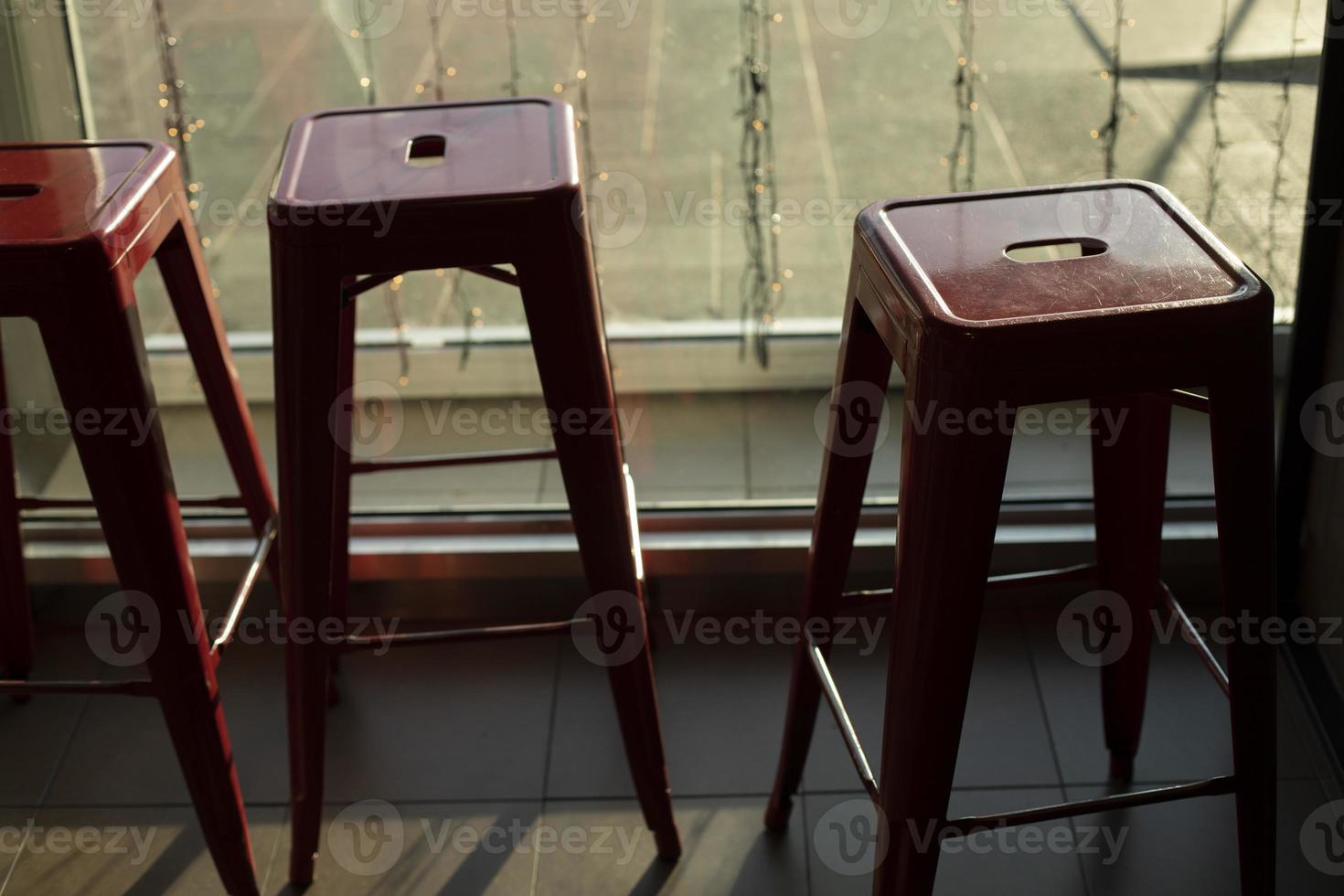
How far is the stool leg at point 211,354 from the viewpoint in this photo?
157 cm

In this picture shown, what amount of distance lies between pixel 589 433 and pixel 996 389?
489mm

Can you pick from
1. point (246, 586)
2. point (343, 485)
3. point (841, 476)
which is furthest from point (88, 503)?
point (841, 476)

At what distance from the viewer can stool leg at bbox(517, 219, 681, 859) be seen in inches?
52.4

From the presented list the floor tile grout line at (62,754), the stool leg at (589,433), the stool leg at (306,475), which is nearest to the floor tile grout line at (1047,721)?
the stool leg at (589,433)

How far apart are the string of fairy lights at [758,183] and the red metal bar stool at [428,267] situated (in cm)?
45

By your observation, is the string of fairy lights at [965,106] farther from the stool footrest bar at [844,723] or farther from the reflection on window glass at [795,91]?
the stool footrest bar at [844,723]

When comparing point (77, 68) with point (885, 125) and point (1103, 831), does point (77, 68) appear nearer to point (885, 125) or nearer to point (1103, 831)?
point (885, 125)

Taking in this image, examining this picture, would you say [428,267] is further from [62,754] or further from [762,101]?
Result: [62,754]

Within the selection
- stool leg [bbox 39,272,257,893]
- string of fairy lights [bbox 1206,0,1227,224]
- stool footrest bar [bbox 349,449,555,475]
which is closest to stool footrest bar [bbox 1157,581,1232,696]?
string of fairy lights [bbox 1206,0,1227,224]

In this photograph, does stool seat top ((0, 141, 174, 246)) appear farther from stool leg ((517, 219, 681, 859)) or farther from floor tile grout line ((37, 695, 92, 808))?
floor tile grout line ((37, 695, 92, 808))

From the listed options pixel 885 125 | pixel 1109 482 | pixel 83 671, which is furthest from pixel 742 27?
pixel 83 671

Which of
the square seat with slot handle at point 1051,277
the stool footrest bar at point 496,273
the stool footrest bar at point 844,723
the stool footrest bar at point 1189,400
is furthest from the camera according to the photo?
the stool footrest bar at point 496,273

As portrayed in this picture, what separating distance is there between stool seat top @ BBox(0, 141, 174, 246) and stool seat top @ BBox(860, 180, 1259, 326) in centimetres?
78

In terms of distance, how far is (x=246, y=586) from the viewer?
1694 mm
